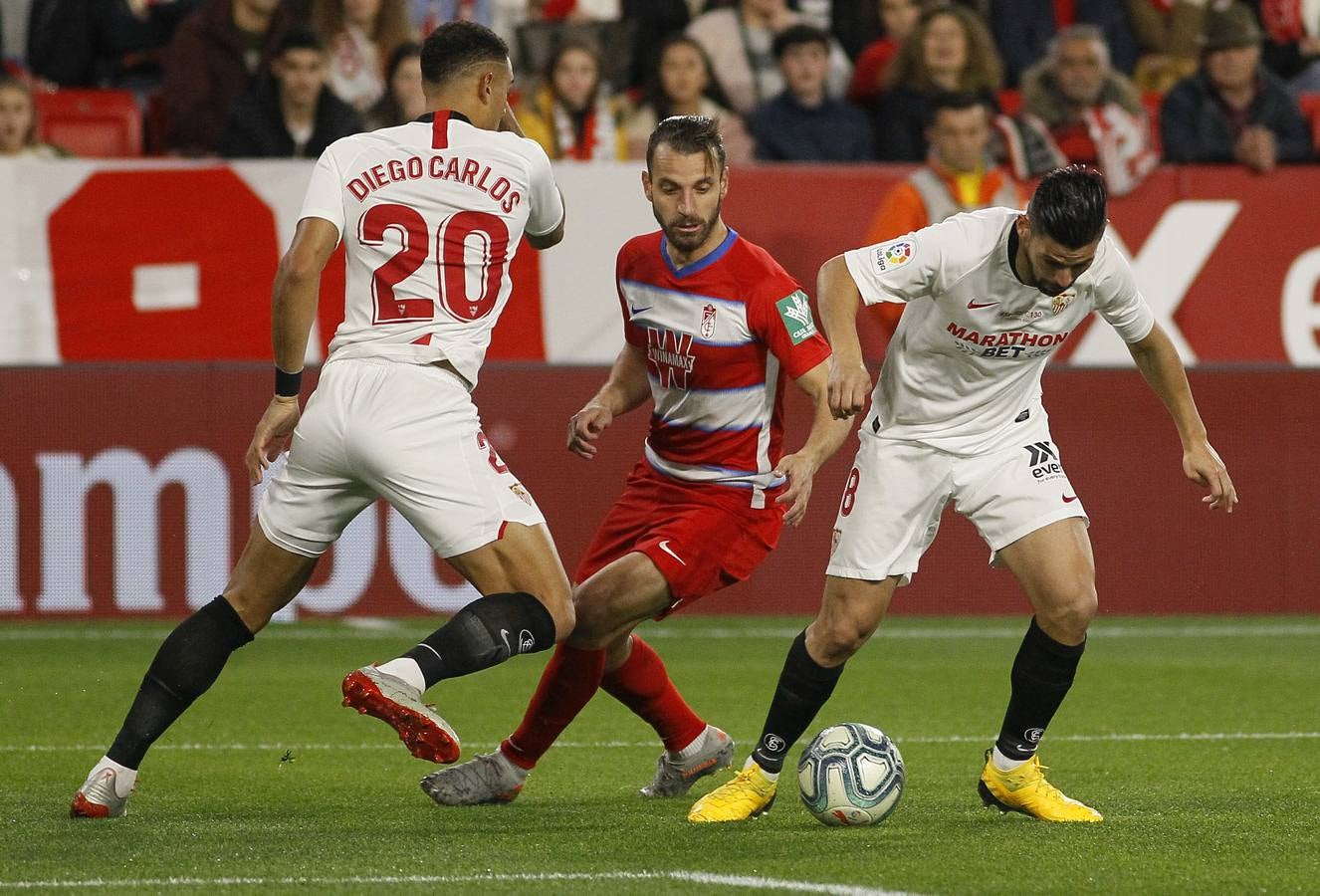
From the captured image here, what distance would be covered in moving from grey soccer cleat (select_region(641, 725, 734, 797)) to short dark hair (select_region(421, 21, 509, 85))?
87.5 inches

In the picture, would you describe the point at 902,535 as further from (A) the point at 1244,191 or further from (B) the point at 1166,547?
(A) the point at 1244,191

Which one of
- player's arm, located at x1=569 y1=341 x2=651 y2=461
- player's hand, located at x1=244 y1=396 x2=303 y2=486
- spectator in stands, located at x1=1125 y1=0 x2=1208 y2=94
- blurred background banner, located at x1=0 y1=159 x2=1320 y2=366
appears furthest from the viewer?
spectator in stands, located at x1=1125 y1=0 x2=1208 y2=94

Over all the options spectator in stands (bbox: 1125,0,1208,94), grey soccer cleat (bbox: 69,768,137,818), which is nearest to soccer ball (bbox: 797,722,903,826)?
grey soccer cleat (bbox: 69,768,137,818)

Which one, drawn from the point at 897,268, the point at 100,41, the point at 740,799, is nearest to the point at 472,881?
the point at 740,799

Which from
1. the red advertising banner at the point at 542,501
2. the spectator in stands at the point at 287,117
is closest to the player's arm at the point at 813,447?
the red advertising banner at the point at 542,501

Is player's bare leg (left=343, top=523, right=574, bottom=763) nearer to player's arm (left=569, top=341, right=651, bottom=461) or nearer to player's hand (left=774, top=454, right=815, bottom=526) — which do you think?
player's hand (left=774, top=454, right=815, bottom=526)

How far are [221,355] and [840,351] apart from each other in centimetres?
698

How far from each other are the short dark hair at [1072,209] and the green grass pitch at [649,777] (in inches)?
63.7

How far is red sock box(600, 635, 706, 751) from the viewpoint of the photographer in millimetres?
6359

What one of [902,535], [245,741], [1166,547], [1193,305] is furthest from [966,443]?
[1193,305]

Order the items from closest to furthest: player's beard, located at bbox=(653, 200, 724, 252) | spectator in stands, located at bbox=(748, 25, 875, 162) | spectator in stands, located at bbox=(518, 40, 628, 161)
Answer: player's beard, located at bbox=(653, 200, 724, 252), spectator in stands, located at bbox=(518, 40, 628, 161), spectator in stands, located at bbox=(748, 25, 875, 162)

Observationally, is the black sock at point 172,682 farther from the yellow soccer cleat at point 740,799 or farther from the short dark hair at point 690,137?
the short dark hair at point 690,137

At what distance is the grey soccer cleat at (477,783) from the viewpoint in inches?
241

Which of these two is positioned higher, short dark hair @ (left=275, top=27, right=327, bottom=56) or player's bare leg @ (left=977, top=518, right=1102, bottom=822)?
short dark hair @ (left=275, top=27, right=327, bottom=56)
